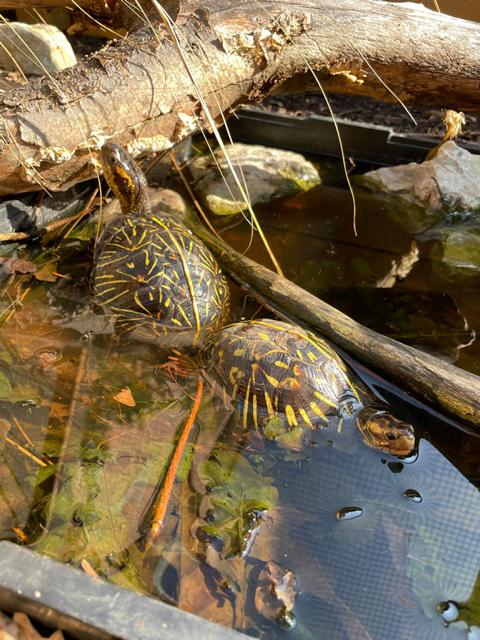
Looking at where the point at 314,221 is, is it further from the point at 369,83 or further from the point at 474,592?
the point at 474,592

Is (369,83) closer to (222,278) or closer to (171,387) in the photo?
(222,278)

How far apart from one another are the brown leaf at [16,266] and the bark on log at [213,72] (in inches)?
11.5

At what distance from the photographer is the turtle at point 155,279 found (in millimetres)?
2459

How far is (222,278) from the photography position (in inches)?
104

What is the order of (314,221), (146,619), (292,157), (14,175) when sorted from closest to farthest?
(146,619)
(14,175)
(314,221)
(292,157)

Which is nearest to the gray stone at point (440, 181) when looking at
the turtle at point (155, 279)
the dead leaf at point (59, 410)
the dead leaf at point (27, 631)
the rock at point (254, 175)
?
the rock at point (254, 175)

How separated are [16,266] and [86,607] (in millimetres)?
1750

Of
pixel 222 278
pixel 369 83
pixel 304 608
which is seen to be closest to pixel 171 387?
pixel 222 278

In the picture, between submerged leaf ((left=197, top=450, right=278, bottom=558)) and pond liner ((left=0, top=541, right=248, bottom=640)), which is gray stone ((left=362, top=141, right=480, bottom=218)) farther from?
pond liner ((left=0, top=541, right=248, bottom=640))

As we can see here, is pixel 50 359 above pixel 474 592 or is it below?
above

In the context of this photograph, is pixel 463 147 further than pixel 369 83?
Yes

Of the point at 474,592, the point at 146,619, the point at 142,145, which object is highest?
the point at 142,145

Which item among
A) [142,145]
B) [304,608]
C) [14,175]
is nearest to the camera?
[304,608]

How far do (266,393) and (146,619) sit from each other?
3.16 ft
